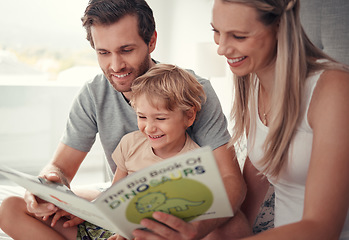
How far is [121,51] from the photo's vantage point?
163 cm

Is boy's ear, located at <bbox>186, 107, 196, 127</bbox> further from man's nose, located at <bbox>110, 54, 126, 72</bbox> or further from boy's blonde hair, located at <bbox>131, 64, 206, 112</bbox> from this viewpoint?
man's nose, located at <bbox>110, 54, 126, 72</bbox>

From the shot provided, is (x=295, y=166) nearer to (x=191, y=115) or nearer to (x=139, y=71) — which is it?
(x=191, y=115)

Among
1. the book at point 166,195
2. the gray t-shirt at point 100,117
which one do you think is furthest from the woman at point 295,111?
the gray t-shirt at point 100,117

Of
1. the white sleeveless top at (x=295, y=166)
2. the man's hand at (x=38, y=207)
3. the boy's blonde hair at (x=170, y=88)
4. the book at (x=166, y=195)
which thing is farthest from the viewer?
the boy's blonde hair at (x=170, y=88)

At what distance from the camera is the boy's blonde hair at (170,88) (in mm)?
1529

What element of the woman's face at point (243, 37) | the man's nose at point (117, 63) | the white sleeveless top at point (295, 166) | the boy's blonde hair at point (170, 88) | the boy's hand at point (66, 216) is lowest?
the boy's hand at point (66, 216)

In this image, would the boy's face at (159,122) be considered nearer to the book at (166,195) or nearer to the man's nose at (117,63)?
the man's nose at (117,63)

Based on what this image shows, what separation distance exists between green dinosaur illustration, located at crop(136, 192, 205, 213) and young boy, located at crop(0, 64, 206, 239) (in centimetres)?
55

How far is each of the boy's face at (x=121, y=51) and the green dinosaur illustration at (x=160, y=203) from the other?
0.77m

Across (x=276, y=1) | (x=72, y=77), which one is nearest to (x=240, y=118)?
(x=276, y=1)

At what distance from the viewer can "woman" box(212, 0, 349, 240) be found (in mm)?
1004

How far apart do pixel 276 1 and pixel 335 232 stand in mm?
618

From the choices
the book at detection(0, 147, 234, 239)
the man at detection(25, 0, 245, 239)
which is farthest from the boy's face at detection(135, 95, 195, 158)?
the book at detection(0, 147, 234, 239)

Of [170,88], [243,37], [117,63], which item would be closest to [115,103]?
[117,63]
